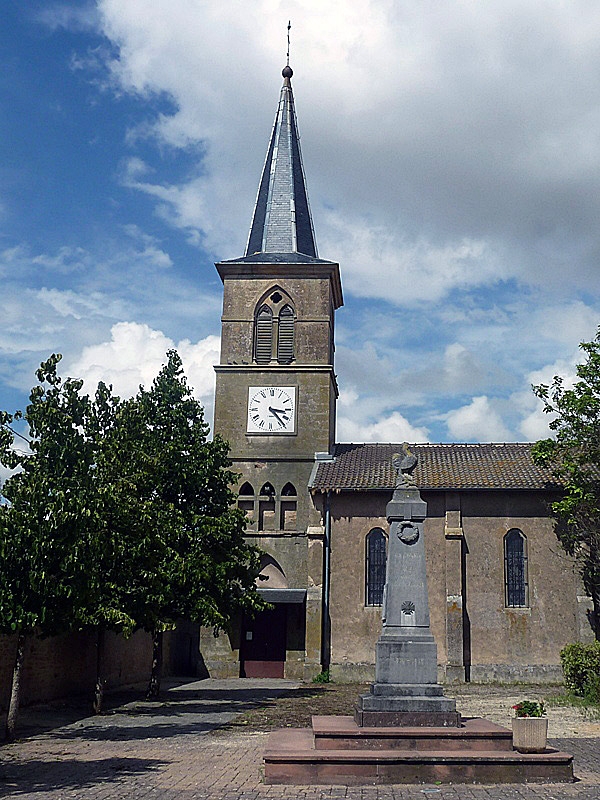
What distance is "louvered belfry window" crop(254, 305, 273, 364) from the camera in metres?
35.1

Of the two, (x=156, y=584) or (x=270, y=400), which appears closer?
(x=156, y=584)

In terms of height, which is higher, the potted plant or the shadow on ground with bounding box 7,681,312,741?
the potted plant

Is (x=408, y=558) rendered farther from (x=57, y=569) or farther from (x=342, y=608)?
(x=342, y=608)


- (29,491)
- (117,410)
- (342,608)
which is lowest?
(342,608)

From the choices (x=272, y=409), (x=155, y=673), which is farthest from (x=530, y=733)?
(x=272, y=409)

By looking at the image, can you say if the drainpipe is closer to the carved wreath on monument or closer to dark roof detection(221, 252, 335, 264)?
dark roof detection(221, 252, 335, 264)

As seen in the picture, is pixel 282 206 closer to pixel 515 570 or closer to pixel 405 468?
pixel 515 570

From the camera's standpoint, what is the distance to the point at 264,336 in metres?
35.4

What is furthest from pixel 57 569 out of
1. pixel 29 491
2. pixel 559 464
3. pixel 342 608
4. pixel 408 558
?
pixel 559 464

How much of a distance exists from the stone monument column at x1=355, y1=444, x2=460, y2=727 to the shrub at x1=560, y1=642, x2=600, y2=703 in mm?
11674

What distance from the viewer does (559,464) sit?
31.8 metres

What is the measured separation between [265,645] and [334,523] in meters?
5.40

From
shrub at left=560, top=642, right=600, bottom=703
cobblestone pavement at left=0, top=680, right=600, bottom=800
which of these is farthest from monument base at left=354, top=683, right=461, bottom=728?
shrub at left=560, top=642, right=600, bottom=703

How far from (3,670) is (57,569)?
4.08m
